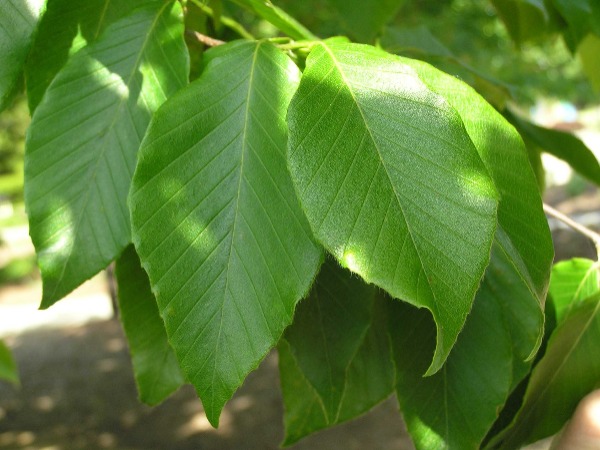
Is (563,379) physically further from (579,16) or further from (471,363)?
(579,16)

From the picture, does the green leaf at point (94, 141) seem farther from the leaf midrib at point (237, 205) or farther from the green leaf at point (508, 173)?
the green leaf at point (508, 173)

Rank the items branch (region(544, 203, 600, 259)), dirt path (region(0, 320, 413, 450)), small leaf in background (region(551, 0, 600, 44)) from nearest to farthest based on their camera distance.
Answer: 1. branch (region(544, 203, 600, 259))
2. small leaf in background (region(551, 0, 600, 44))
3. dirt path (region(0, 320, 413, 450))

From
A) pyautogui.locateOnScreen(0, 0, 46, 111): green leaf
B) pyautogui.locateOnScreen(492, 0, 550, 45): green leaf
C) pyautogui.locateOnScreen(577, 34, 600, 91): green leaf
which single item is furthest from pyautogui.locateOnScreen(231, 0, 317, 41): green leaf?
pyautogui.locateOnScreen(577, 34, 600, 91): green leaf

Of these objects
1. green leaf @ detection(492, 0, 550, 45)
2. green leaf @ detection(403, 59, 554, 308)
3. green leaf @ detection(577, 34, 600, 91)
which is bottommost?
green leaf @ detection(577, 34, 600, 91)

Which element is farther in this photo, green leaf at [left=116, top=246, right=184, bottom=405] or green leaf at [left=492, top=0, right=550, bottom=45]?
green leaf at [left=492, top=0, right=550, bottom=45]

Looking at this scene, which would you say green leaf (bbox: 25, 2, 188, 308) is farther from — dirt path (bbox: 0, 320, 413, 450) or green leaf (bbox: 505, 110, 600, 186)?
dirt path (bbox: 0, 320, 413, 450)

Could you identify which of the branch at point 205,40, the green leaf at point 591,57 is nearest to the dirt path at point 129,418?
the green leaf at point 591,57

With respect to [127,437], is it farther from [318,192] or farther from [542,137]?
[318,192]

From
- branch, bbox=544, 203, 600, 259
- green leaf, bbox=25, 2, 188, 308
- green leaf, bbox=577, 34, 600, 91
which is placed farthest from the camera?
green leaf, bbox=577, 34, 600, 91
